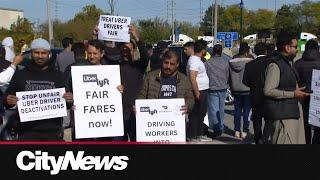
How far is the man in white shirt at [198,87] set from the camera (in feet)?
30.6

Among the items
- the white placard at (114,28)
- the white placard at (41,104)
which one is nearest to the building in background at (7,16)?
the white placard at (114,28)

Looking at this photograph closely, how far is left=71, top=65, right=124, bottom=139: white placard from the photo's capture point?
5637 millimetres

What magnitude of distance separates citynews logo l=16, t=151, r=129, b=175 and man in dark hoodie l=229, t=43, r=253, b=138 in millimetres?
6224

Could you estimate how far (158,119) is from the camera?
5.77 meters

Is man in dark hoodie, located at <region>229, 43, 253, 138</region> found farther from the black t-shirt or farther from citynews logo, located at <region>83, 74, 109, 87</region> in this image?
citynews logo, located at <region>83, 74, 109, 87</region>

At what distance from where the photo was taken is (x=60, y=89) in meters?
5.36

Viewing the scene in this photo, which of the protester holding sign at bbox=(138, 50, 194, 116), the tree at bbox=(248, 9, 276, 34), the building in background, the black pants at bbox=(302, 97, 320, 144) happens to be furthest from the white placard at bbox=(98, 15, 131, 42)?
the building in background

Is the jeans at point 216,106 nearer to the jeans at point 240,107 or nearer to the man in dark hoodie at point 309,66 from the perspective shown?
the jeans at point 240,107

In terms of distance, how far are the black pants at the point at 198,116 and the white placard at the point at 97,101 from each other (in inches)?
147

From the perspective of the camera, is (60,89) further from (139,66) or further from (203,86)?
(203,86)

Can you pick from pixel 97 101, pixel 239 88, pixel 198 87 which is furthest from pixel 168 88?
pixel 239 88

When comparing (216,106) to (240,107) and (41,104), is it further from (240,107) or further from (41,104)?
(41,104)

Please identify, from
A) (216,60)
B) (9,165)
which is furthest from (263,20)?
(9,165)

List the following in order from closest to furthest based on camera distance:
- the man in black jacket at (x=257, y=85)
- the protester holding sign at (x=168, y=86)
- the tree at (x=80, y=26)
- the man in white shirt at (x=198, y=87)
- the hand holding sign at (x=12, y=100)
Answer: the hand holding sign at (x=12, y=100), the protester holding sign at (x=168, y=86), the man in black jacket at (x=257, y=85), the man in white shirt at (x=198, y=87), the tree at (x=80, y=26)
